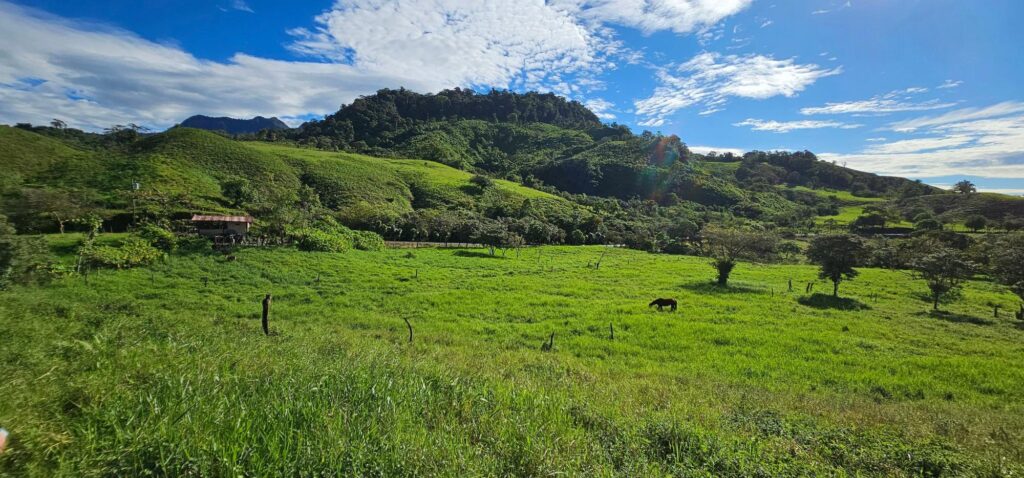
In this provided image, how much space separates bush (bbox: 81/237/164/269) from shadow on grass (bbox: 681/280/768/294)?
42893 millimetres

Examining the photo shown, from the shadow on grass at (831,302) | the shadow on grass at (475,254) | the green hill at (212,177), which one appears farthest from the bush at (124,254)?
the shadow on grass at (831,302)

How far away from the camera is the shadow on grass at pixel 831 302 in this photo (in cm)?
2809

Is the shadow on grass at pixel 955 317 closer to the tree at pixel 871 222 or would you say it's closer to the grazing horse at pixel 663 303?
the grazing horse at pixel 663 303

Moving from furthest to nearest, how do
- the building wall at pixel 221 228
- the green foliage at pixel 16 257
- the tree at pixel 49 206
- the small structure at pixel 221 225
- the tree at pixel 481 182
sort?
the tree at pixel 481 182 → the building wall at pixel 221 228 → the small structure at pixel 221 225 → the tree at pixel 49 206 → the green foliage at pixel 16 257

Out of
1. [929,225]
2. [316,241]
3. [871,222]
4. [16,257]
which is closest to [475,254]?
[316,241]

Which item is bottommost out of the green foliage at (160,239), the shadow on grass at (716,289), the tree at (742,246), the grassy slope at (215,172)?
the shadow on grass at (716,289)

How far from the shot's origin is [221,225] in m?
48.8

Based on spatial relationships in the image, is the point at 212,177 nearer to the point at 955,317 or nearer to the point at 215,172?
the point at 215,172

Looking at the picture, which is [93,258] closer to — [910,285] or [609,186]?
[910,285]

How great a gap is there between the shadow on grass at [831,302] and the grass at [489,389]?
353 cm

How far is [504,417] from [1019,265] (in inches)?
1707

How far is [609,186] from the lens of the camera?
164375 millimetres

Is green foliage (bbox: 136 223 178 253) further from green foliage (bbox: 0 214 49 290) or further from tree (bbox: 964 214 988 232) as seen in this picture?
tree (bbox: 964 214 988 232)

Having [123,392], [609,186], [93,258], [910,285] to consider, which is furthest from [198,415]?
[609,186]
